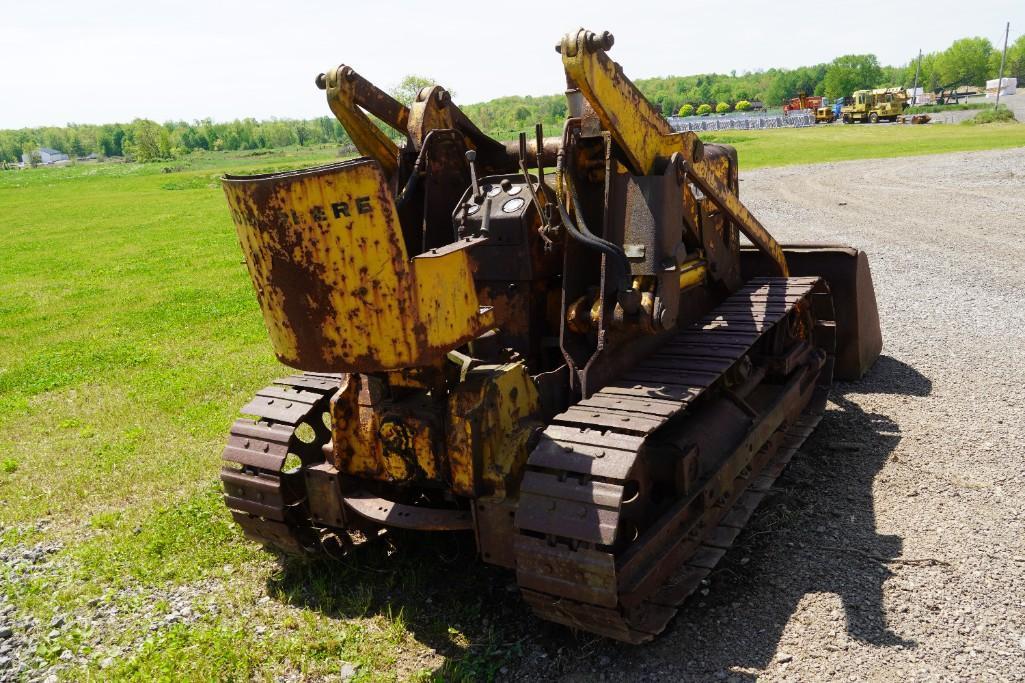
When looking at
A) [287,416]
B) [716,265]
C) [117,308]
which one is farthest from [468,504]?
[117,308]

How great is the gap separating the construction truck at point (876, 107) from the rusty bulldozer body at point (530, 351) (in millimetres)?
54699

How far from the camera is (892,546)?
500 cm

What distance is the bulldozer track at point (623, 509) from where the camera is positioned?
3799mm

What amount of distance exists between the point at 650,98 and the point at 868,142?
71208 millimetres

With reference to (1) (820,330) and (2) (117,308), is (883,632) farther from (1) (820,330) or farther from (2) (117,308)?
(2) (117,308)

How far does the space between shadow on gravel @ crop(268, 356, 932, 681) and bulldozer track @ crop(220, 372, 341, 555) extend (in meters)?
0.29

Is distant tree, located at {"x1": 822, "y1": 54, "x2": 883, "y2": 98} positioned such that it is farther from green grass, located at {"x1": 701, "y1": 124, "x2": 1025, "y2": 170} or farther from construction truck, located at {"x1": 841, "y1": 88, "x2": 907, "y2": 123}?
green grass, located at {"x1": 701, "y1": 124, "x2": 1025, "y2": 170}

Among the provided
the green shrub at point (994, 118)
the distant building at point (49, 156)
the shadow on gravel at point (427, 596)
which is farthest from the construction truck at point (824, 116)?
the distant building at point (49, 156)

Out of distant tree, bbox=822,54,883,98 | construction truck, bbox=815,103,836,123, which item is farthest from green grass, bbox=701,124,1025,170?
distant tree, bbox=822,54,883,98

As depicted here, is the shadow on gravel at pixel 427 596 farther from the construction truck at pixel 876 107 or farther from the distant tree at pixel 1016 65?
the distant tree at pixel 1016 65

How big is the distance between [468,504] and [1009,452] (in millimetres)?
3983

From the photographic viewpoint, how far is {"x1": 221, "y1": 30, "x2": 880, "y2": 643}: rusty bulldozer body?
12.1 feet

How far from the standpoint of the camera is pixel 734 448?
516 cm

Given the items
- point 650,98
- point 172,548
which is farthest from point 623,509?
point 650,98
